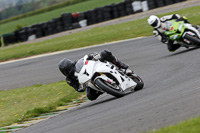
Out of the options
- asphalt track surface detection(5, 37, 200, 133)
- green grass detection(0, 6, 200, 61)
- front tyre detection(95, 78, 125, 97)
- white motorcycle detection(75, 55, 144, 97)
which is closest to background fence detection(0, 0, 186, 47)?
green grass detection(0, 6, 200, 61)

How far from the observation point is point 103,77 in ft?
28.5

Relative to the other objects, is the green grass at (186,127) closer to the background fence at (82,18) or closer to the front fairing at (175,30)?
the front fairing at (175,30)

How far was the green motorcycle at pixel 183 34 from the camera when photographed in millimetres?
13657

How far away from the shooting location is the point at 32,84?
15266mm

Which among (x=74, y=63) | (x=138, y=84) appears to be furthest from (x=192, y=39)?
(x=74, y=63)

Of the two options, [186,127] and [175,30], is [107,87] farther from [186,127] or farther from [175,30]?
[175,30]

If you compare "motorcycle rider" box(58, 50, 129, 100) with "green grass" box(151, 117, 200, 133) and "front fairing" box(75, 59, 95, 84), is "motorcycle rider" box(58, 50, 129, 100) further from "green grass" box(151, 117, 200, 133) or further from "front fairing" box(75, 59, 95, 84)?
"green grass" box(151, 117, 200, 133)

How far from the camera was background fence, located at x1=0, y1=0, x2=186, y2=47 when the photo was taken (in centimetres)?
3316

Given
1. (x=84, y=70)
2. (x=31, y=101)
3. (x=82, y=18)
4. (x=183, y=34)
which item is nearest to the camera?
(x=84, y=70)

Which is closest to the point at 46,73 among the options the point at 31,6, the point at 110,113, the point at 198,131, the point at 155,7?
the point at 110,113

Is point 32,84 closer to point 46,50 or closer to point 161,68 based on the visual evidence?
point 161,68

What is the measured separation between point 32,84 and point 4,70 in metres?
6.22

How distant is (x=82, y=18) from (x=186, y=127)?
100 ft

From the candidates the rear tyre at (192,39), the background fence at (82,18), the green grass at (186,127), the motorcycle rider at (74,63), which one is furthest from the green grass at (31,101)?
the background fence at (82,18)
